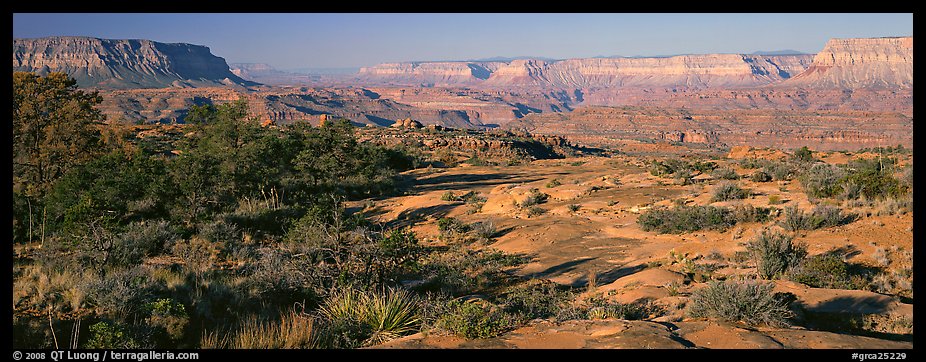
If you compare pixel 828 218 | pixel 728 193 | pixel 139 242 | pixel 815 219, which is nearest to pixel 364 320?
pixel 139 242

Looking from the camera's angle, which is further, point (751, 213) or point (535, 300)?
point (751, 213)

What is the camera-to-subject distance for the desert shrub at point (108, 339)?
562cm

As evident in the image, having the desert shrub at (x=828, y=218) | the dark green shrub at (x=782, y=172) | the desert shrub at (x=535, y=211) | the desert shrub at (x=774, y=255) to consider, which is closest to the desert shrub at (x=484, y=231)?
the desert shrub at (x=535, y=211)

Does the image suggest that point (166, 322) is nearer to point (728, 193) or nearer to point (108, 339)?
point (108, 339)

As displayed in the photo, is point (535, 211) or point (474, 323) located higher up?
point (474, 323)

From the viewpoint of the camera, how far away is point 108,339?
561 centimetres

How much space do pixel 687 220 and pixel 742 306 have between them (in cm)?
865

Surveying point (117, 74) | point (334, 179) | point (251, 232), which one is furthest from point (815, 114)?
point (117, 74)

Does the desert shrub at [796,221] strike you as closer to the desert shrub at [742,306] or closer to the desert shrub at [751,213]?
the desert shrub at [751,213]

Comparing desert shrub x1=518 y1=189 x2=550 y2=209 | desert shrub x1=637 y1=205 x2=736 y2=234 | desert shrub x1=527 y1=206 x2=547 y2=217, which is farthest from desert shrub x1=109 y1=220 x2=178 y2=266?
desert shrub x1=637 y1=205 x2=736 y2=234

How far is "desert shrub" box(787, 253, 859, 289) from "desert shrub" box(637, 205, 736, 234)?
4267 mm

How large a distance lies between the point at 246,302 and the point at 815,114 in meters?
142

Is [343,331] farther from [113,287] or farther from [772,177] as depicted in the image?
[772,177]

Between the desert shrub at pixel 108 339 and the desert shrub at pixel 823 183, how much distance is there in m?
17.1
